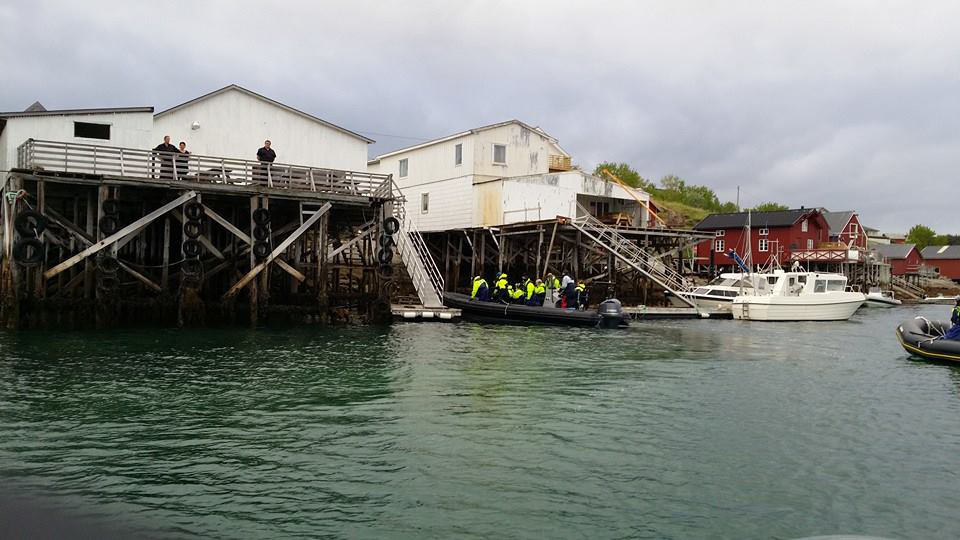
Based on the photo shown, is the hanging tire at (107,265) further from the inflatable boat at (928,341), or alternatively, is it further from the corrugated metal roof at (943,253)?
the corrugated metal roof at (943,253)

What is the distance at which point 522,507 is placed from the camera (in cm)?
821

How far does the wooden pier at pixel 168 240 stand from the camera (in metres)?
21.0

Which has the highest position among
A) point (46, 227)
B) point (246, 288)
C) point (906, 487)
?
point (46, 227)

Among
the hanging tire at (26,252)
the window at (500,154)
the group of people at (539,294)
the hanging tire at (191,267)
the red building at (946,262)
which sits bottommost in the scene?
the group of people at (539,294)

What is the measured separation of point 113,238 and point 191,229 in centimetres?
223

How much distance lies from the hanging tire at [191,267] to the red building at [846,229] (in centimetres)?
6464

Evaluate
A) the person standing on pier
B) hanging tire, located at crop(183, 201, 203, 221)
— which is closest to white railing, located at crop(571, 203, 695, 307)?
the person standing on pier

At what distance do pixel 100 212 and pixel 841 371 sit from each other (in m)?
20.8

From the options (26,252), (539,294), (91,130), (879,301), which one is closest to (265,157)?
(91,130)

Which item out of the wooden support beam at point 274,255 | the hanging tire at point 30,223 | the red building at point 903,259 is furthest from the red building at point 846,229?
the hanging tire at point 30,223

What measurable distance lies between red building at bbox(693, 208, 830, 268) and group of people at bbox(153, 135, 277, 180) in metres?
46.0

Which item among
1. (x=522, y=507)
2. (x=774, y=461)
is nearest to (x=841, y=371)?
(x=774, y=461)

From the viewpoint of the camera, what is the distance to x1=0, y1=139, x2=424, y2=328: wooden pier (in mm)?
21047

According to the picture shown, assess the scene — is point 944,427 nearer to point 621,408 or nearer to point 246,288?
point 621,408
